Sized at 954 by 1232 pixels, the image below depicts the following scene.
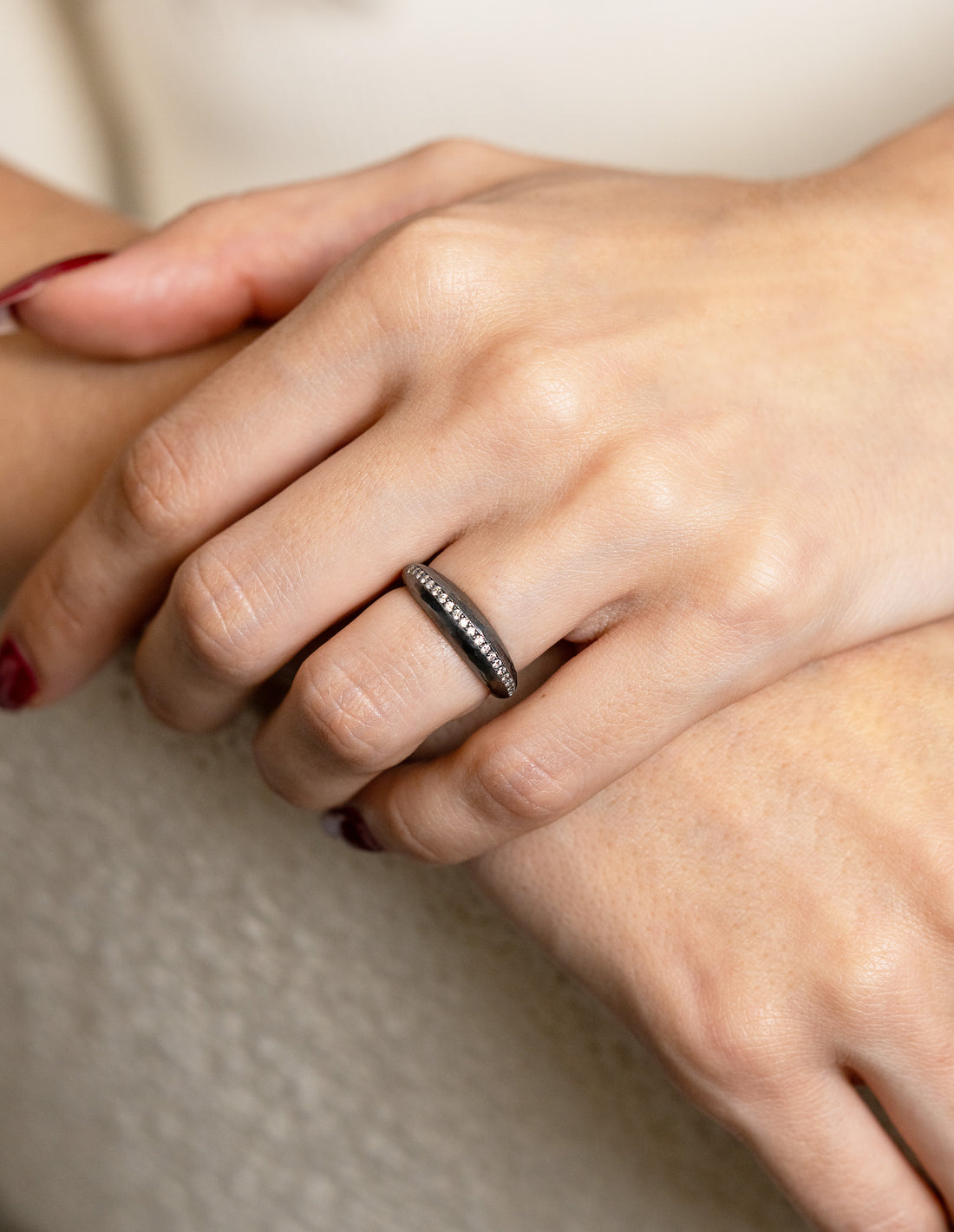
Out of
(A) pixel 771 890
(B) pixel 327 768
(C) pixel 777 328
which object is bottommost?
(A) pixel 771 890

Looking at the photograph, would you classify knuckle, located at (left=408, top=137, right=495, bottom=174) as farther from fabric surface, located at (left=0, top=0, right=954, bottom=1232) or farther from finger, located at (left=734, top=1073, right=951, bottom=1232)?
finger, located at (left=734, top=1073, right=951, bottom=1232)

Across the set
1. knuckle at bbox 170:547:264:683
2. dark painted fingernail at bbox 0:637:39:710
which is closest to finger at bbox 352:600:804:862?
knuckle at bbox 170:547:264:683

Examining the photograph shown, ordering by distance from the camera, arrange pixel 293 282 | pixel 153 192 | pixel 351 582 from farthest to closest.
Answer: pixel 153 192, pixel 293 282, pixel 351 582

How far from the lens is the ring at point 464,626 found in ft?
1.76

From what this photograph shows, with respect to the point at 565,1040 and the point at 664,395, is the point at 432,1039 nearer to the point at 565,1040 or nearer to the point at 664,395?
the point at 565,1040

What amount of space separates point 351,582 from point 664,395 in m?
0.18

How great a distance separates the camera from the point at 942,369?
2.06 ft

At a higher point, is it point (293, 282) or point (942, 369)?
point (293, 282)

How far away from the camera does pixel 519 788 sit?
21.5 inches

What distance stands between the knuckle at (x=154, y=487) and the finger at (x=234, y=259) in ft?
0.41

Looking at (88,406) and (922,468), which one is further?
(88,406)

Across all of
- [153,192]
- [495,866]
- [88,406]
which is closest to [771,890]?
[495,866]

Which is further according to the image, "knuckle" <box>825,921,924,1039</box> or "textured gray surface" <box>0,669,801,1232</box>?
"textured gray surface" <box>0,669,801,1232</box>

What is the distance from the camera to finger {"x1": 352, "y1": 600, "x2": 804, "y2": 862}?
54 centimetres
